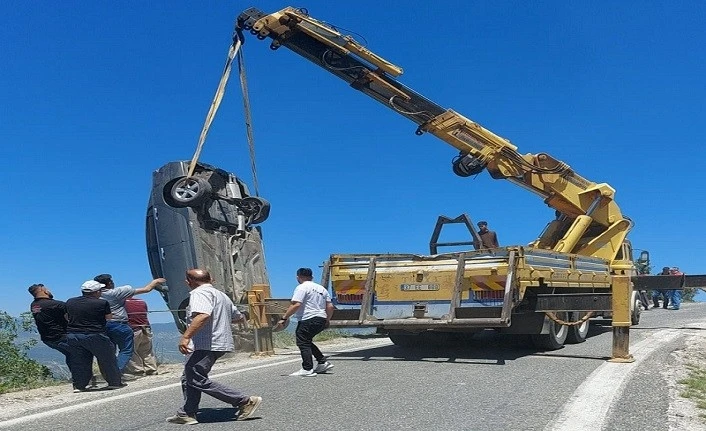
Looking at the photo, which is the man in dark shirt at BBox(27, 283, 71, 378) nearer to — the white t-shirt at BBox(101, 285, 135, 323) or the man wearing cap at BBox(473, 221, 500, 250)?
the white t-shirt at BBox(101, 285, 135, 323)

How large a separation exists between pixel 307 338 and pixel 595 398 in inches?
139

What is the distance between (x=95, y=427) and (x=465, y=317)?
5.40 m

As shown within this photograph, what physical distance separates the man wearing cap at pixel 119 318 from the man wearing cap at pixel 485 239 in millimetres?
7385

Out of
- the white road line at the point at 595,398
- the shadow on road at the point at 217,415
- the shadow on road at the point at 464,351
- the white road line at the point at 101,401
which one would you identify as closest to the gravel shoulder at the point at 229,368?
the white road line at the point at 101,401

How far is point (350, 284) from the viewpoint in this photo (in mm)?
10781

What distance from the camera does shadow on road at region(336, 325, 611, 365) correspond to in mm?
9977

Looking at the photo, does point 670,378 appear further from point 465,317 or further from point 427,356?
point 427,356

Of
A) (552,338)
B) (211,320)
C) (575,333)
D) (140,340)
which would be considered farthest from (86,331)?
(575,333)

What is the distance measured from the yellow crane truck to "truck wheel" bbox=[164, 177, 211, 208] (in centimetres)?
315

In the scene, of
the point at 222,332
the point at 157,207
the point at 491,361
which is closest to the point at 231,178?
the point at 157,207

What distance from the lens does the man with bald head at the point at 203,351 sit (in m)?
5.77

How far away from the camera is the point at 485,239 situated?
558 inches

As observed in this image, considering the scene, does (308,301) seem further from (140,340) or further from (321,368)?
(140,340)

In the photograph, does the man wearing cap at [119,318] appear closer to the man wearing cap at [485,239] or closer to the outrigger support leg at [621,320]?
the outrigger support leg at [621,320]
